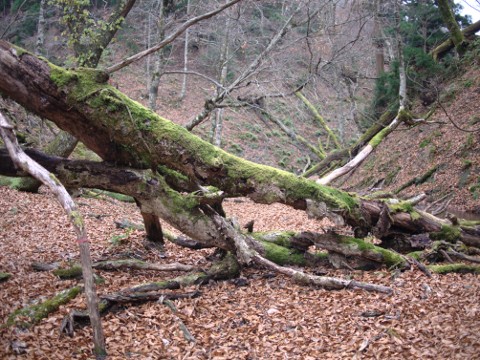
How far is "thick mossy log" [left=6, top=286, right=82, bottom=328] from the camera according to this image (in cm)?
513

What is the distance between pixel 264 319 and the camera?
575cm

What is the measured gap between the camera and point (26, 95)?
6.39 meters

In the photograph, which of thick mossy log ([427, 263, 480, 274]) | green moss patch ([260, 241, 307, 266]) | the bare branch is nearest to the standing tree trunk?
the bare branch

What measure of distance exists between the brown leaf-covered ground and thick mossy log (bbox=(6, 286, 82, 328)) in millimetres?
102

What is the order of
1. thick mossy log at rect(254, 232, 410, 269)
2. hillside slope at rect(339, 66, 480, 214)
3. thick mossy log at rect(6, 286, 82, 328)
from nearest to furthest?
thick mossy log at rect(6, 286, 82, 328)
thick mossy log at rect(254, 232, 410, 269)
hillside slope at rect(339, 66, 480, 214)

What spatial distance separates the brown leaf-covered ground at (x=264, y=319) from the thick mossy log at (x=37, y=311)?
0.33ft

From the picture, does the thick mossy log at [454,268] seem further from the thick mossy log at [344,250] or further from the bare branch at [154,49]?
the bare branch at [154,49]

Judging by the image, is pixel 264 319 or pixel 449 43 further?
pixel 449 43

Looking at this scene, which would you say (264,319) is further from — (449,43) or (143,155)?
(449,43)

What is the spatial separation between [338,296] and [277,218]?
7870 millimetres

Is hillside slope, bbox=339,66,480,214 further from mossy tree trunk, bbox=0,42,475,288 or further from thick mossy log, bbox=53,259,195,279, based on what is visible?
thick mossy log, bbox=53,259,195,279

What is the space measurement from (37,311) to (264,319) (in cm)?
288

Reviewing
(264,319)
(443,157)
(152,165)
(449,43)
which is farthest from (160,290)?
(449,43)

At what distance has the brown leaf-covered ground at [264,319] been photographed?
4.78 m
